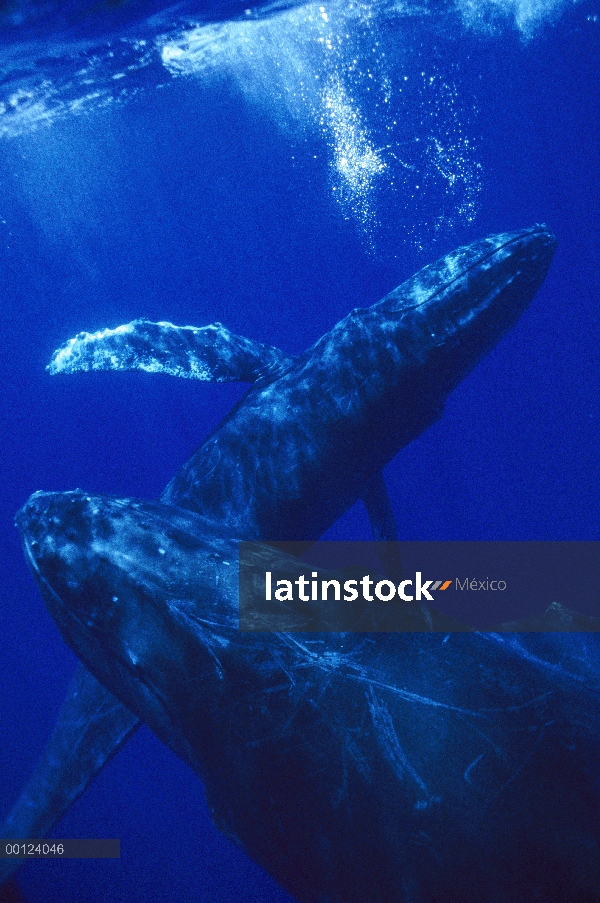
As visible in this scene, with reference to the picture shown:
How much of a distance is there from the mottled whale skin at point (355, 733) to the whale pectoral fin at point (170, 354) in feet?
16.0

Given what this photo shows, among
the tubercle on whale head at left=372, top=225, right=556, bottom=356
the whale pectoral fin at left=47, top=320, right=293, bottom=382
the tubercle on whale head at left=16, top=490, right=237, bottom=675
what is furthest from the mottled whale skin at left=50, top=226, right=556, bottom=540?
the tubercle on whale head at left=16, top=490, right=237, bottom=675

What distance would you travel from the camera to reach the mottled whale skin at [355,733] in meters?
3.92

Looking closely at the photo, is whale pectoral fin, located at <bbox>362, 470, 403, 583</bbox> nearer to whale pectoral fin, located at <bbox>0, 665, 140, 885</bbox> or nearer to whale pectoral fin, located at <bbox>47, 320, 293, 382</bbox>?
Answer: whale pectoral fin, located at <bbox>47, 320, 293, 382</bbox>

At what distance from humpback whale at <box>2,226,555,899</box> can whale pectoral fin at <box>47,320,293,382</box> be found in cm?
3

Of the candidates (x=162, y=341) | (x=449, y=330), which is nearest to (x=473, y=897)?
(x=449, y=330)

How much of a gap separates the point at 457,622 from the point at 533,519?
22.0 m

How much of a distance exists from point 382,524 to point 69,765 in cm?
643

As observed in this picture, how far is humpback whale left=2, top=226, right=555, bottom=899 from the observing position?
28.1 ft

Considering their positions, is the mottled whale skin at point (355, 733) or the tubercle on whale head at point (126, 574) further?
the tubercle on whale head at point (126, 574)

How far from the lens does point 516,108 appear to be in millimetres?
53969

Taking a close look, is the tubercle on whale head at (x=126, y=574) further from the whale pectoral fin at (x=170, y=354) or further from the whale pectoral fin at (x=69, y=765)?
the whale pectoral fin at (x=170, y=354)

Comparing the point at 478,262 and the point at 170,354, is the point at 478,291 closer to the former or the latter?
the point at 478,262

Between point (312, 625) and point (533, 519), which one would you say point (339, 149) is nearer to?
point (533, 519)

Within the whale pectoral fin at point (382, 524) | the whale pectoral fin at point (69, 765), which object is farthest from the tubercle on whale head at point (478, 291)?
the whale pectoral fin at point (69, 765)
